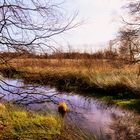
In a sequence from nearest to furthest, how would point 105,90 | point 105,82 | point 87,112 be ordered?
point 87,112, point 105,90, point 105,82

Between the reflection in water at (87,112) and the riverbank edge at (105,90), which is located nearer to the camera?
the reflection in water at (87,112)

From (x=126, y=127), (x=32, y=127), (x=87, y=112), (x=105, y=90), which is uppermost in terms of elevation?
(x=32, y=127)

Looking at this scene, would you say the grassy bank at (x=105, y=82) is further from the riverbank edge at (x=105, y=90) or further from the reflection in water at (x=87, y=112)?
the reflection in water at (x=87, y=112)

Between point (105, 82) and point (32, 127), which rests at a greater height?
point (32, 127)

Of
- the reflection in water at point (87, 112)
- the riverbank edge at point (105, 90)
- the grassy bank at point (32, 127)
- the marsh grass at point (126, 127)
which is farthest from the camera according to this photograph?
the riverbank edge at point (105, 90)

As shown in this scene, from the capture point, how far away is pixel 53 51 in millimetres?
4703

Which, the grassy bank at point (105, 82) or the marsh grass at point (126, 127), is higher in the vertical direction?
the marsh grass at point (126, 127)

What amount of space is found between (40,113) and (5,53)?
4151 mm

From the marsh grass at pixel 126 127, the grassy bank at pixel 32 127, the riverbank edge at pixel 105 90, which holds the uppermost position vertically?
the grassy bank at pixel 32 127

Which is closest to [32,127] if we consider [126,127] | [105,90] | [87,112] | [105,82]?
[126,127]

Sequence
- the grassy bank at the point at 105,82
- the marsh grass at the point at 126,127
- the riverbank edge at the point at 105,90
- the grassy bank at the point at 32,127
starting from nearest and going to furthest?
the grassy bank at the point at 32,127 → the marsh grass at the point at 126,127 → the riverbank edge at the point at 105,90 → the grassy bank at the point at 105,82

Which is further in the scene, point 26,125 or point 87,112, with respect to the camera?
point 87,112

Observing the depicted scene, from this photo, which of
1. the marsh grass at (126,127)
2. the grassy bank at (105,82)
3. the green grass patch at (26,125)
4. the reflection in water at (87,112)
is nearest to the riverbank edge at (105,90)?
the grassy bank at (105,82)

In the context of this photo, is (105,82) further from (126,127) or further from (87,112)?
(126,127)
